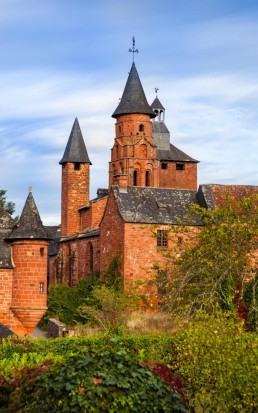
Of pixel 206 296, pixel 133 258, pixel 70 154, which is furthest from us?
pixel 70 154

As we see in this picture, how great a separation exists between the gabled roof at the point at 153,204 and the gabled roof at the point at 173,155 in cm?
2224

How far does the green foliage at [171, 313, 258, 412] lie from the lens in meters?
18.4

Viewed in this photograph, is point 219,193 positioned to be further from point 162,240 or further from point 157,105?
point 157,105

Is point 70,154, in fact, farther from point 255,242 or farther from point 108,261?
point 255,242

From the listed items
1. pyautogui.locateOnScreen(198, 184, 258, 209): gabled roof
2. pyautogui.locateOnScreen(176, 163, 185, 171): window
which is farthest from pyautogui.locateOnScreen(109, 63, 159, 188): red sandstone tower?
pyautogui.locateOnScreen(198, 184, 258, 209): gabled roof

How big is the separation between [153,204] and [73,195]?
563 inches

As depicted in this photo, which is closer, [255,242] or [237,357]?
[237,357]

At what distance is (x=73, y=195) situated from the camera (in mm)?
70562

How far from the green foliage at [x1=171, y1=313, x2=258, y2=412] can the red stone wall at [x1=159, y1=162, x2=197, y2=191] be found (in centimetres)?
6052

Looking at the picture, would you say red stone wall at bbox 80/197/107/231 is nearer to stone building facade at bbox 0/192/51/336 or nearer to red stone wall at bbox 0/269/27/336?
stone building facade at bbox 0/192/51/336

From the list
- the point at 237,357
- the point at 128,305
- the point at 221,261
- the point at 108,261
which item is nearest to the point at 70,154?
the point at 108,261

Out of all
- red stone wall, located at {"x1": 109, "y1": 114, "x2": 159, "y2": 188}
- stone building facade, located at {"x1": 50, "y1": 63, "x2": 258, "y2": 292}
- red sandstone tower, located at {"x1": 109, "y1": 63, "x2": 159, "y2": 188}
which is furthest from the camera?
red stone wall, located at {"x1": 109, "y1": 114, "x2": 159, "y2": 188}

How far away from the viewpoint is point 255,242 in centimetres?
4662

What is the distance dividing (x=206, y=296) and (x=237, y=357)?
82.8ft
